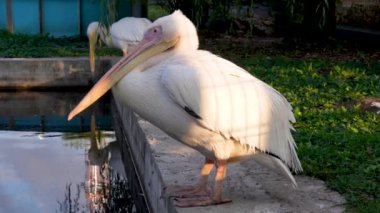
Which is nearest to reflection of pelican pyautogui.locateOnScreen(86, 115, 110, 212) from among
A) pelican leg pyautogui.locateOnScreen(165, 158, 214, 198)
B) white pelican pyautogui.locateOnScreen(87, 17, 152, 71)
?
white pelican pyautogui.locateOnScreen(87, 17, 152, 71)

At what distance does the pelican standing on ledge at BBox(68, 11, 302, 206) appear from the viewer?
3.31 metres

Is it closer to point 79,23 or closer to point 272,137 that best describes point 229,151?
point 272,137

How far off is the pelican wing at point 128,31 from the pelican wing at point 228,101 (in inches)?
201

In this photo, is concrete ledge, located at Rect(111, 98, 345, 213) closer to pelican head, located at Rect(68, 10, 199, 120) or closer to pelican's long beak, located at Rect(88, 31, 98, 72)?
pelican head, located at Rect(68, 10, 199, 120)

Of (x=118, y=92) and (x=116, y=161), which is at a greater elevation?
(x=118, y=92)

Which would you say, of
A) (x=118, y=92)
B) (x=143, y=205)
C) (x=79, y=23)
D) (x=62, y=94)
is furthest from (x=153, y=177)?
(x=79, y=23)

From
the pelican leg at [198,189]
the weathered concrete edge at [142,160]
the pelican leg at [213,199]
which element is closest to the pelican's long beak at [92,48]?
the weathered concrete edge at [142,160]

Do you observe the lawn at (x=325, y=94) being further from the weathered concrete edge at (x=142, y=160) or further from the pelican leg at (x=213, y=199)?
the weathered concrete edge at (x=142, y=160)

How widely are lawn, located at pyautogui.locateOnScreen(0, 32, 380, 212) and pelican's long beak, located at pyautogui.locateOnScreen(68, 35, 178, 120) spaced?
1.31 metres

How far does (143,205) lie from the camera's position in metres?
5.37

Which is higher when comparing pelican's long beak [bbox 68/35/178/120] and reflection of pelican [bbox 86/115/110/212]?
pelican's long beak [bbox 68/35/178/120]

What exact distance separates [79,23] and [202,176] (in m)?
10.3

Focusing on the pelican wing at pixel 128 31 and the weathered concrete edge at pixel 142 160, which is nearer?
the weathered concrete edge at pixel 142 160

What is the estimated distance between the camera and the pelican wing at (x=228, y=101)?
329 centimetres
